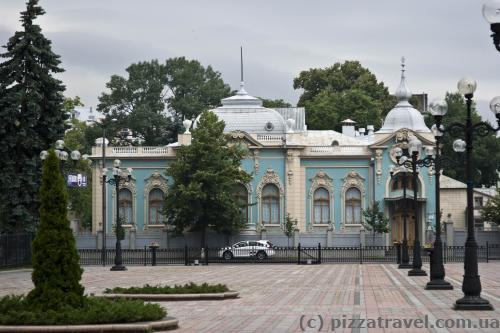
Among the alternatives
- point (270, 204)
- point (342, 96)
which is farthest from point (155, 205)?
point (342, 96)

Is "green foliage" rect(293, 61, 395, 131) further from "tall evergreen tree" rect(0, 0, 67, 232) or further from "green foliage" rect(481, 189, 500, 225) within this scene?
"tall evergreen tree" rect(0, 0, 67, 232)

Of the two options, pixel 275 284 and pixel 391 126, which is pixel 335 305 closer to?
pixel 275 284

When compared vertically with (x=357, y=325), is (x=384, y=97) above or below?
above

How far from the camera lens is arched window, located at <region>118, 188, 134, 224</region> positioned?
7512cm

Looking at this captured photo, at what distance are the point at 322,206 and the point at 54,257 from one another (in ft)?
188

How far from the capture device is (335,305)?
2416cm

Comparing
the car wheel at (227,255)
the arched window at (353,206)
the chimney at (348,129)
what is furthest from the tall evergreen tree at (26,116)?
the chimney at (348,129)

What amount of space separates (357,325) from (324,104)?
76.5 m

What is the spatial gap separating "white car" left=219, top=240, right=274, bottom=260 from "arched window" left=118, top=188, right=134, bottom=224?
40.9 feet

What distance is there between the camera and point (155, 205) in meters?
75.7

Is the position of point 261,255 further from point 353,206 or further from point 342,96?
point 342,96

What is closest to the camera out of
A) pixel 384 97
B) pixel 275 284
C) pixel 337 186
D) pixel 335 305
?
pixel 335 305

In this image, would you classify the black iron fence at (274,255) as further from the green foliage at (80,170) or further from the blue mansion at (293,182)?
the green foliage at (80,170)

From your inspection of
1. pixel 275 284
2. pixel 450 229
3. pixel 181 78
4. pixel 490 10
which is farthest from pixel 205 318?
pixel 181 78
